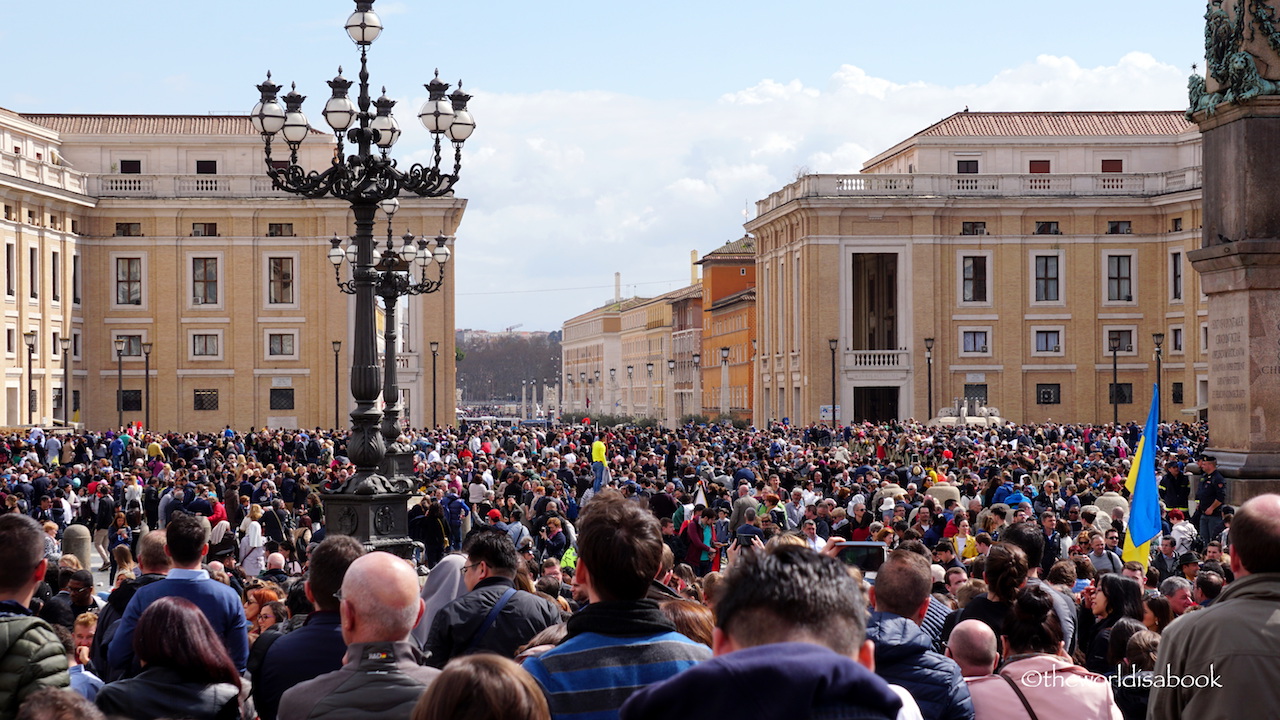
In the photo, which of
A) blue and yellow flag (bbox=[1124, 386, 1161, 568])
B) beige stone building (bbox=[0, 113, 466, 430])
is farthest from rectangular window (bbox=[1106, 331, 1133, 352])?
blue and yellow flag (bbox=[1124, 386, 1161, 568])

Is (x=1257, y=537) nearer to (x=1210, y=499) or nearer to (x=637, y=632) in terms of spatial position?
(x=637, y=632)

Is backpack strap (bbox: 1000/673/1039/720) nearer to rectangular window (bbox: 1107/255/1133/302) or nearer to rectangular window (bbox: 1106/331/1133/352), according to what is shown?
rectangular window (bbox: 1106/331/1133/352)

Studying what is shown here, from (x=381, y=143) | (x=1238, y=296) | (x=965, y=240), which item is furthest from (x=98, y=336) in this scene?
(x=1238, y=296)

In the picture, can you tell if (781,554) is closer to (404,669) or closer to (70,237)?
(404,669)

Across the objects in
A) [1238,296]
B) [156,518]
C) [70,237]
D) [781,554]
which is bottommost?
[156,518]

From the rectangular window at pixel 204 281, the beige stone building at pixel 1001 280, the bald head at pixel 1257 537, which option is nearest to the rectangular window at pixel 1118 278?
the beige stone building at pixel 1001 280

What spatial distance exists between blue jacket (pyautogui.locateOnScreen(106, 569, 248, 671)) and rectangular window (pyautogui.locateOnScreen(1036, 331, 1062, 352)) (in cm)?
5823

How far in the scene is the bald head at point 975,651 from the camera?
5.70 meters

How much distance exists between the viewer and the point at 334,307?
61.2m

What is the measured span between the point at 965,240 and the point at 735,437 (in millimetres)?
23016

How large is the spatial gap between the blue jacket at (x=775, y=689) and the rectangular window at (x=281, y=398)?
197 feet

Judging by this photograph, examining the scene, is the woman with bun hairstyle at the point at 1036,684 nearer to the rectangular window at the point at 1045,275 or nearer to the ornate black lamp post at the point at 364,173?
the ornate black lamp post at the point at 364,173

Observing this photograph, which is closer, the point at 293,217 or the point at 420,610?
the point at 420,610

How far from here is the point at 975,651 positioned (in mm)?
5695
